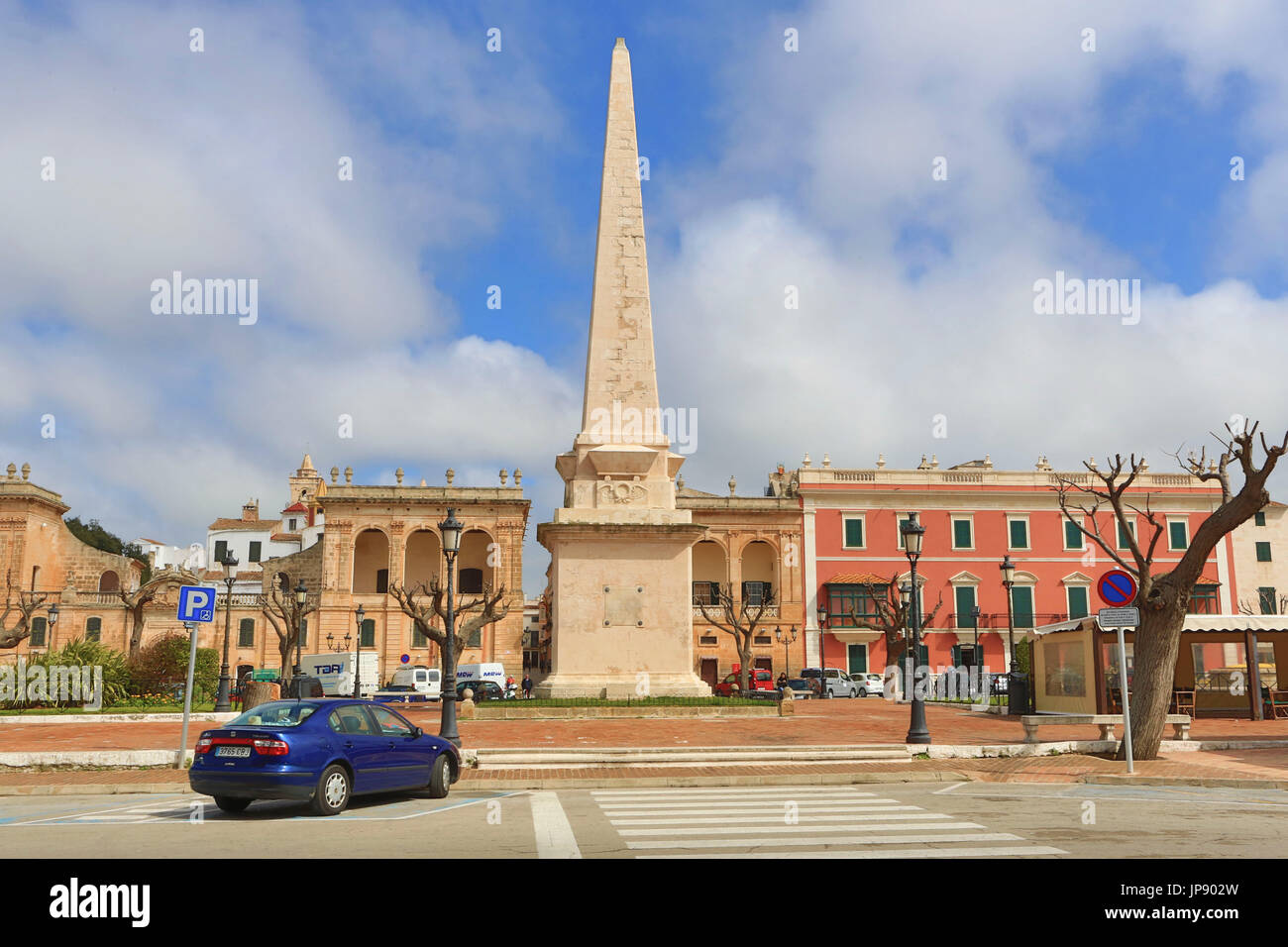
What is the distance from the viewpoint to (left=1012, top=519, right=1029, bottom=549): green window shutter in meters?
56.3

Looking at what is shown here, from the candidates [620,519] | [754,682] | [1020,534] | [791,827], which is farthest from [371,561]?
[791,827]

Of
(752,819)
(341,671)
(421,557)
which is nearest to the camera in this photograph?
(752,819)

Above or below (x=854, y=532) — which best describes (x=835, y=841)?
below

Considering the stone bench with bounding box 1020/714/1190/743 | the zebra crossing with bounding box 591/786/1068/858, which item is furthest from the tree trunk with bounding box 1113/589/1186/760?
the zebra crossing with bounding box 591/786/1068/858

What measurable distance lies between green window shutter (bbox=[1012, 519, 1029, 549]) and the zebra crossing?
4733cm

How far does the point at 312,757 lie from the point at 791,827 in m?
4.63

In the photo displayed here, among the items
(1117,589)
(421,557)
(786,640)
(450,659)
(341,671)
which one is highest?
(421,557)

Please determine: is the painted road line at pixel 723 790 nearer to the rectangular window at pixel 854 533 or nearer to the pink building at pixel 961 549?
the pink building at pixel 961 549

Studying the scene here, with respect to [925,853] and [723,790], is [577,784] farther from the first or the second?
[925,853]

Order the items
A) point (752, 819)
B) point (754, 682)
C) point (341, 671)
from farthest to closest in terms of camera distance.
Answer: point (341, 671) → point (754, 682) → point (752, 819)

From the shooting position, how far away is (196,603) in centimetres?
1552

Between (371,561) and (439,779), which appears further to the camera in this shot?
(371,561)

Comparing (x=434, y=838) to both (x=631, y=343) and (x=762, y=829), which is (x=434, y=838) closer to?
(x=762, y=829)

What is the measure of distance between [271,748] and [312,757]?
389 mm
